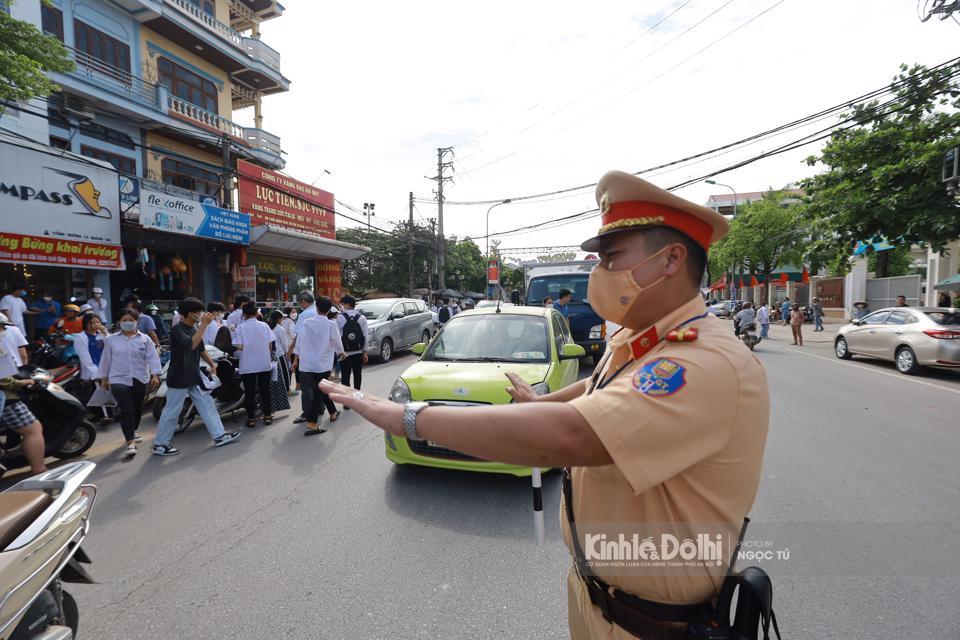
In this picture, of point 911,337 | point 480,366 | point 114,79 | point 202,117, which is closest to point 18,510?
point 480,366

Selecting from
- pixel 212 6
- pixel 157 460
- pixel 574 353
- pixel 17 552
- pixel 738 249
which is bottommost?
Answer: pixel 157 460

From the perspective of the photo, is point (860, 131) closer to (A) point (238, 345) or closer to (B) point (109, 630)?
(A) point (238, 345)

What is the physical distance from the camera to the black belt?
1100 mm

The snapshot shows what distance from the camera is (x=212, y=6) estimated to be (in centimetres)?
1811

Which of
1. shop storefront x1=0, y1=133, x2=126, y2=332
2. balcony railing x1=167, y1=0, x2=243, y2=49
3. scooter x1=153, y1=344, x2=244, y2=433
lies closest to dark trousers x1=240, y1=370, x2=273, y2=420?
scooter x1=153, y1=344, x2=244, y2=433

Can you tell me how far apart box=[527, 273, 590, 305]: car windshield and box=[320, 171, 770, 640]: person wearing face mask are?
1118 centimetres

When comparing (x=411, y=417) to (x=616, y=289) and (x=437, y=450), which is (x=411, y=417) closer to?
(x=616, y=289)

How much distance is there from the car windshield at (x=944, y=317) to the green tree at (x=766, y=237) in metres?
23.2

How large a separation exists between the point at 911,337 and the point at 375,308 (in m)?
12.0

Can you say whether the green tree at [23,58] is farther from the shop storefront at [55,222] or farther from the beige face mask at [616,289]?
the beige face mask at [616,289]

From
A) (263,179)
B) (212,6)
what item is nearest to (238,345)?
(263,179)

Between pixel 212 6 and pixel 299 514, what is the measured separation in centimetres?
2162

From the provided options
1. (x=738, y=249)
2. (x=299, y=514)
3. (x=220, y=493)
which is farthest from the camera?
(x=738, y=249)

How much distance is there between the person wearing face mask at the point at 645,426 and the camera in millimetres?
899
